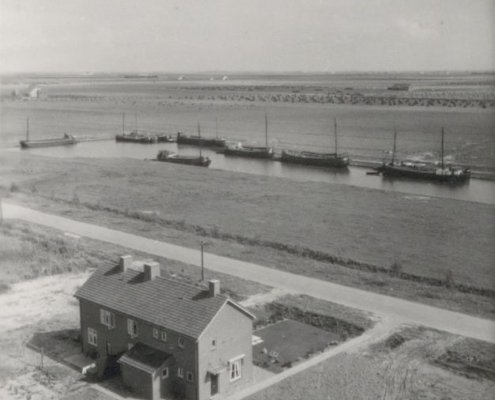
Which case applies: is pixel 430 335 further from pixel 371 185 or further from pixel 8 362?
pixel 371 185

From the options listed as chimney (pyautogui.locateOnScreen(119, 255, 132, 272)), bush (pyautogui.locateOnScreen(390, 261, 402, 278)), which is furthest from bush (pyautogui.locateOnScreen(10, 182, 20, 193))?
bush (pyautogui.locateOnScreen(390, 261, 402, 278))

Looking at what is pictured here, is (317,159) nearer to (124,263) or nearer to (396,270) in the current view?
(396,270)

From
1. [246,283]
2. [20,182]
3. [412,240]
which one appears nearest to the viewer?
[246,283]

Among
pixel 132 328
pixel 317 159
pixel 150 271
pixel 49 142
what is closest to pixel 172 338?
pixel 132 328

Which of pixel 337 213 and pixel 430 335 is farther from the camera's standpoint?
pixel 337 213

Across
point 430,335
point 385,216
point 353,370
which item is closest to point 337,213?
point 385,216

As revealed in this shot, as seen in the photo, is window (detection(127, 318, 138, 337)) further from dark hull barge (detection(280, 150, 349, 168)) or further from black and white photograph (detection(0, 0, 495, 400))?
dark hull barge (detection(280, 150, 349, 168))

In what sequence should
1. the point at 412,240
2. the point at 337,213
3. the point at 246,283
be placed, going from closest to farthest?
the point at 246,283, the point at 412,240, the point at 337,213
